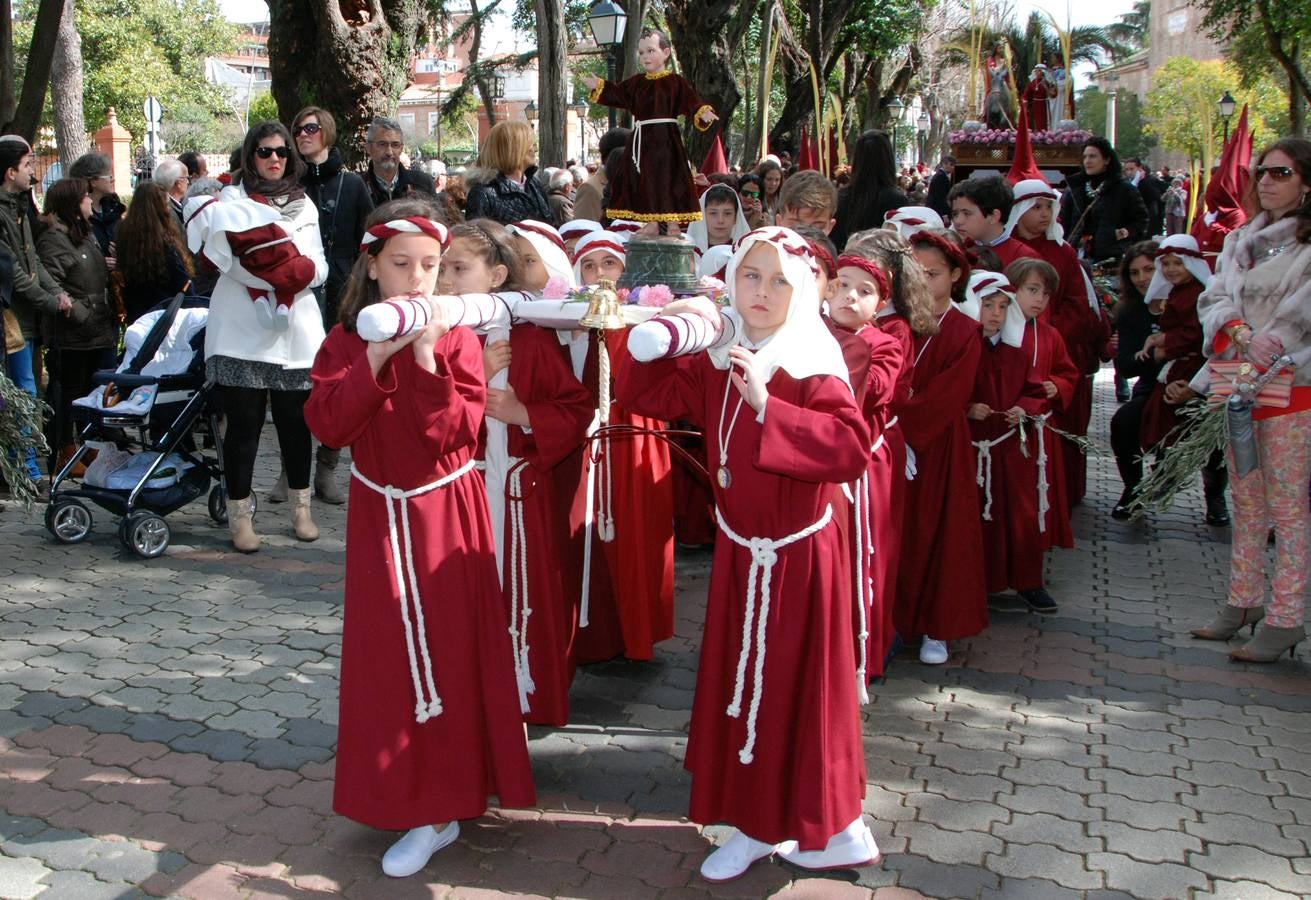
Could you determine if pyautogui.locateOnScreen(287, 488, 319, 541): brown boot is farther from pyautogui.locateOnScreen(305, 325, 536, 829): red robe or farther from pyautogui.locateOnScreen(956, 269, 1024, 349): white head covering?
pyautogui.locateOnScreen(956, 269, 1024, 349): white head covering

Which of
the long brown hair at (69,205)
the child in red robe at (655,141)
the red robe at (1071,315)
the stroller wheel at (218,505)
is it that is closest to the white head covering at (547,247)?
the child in red robe at (655,141)

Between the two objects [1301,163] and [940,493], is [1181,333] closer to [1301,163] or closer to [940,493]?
[1301,163]

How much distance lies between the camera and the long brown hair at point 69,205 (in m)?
8.26

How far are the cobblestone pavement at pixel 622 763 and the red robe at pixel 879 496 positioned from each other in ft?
1.28

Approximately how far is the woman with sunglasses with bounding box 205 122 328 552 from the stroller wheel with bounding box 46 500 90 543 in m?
0.99

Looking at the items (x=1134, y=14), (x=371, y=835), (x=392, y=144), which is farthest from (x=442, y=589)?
(x=1134, y=14)

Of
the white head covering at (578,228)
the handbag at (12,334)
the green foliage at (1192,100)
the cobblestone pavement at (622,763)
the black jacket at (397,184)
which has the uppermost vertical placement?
the green foliage at (1192,100)

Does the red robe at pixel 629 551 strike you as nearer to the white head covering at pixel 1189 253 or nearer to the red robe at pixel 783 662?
the red robe at pixel 783 662


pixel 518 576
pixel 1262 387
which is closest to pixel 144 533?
pixel 518 576

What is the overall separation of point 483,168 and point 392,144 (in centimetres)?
74

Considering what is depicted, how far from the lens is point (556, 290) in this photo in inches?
166

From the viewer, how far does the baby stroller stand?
22.7 ft

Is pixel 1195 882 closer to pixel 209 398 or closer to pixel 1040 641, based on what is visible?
pixel 1040 641

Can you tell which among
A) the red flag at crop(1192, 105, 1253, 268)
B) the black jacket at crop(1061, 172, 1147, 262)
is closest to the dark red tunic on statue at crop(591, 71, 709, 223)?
the red flag at crop(1192, 105, 1253, 268)
